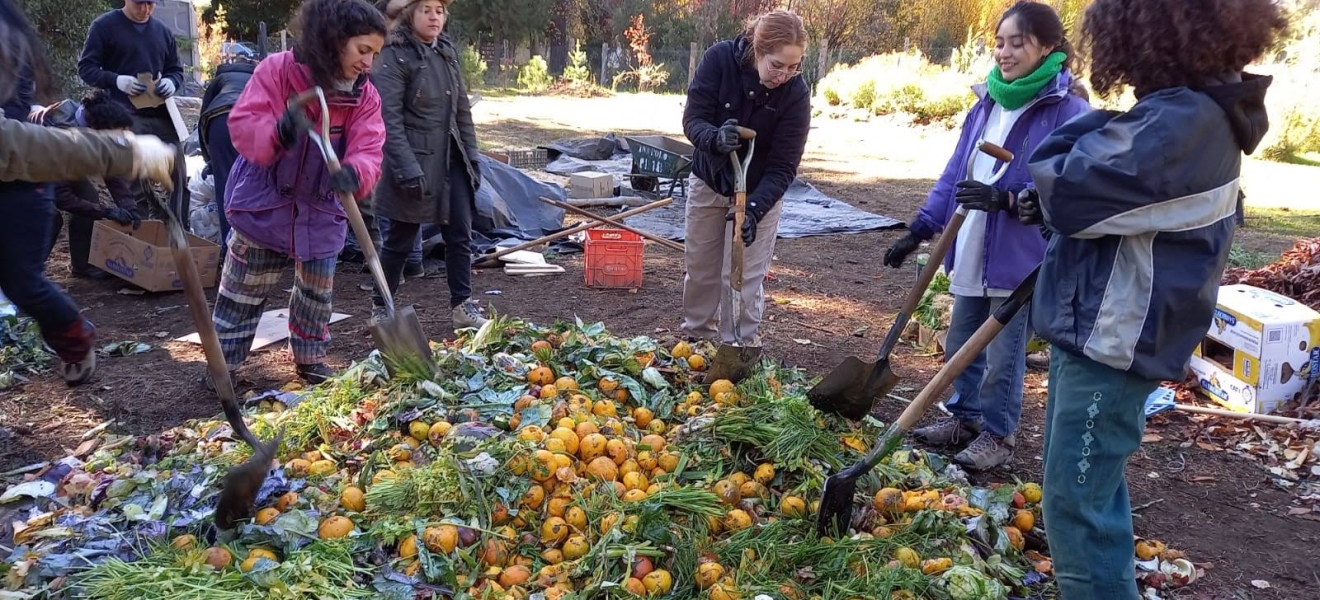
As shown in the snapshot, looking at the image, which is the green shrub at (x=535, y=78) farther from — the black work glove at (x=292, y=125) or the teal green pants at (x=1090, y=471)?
the teal green pants at (x=1090, y=471)

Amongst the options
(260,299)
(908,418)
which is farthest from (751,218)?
(260,299)

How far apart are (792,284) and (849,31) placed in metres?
31.0

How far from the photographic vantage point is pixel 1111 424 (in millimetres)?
2342

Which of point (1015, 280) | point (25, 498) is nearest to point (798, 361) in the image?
point (1015, 280)

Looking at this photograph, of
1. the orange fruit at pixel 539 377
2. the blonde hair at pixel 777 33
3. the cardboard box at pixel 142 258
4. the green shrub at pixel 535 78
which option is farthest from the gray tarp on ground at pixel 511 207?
the green shrub at pixel 535 78

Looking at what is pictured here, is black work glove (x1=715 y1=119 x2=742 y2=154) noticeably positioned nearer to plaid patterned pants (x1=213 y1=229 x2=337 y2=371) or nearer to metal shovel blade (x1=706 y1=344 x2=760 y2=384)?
metal shovel blade (x1=706 y1=344 x2=760 y2=384)

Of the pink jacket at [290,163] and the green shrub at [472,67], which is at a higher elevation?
the green shrub at [472,67]

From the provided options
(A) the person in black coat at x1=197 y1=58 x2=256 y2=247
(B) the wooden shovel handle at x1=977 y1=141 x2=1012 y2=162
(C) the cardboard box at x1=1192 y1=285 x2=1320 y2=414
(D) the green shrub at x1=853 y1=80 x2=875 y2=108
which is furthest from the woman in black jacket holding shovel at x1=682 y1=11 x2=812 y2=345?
(D) the green shrub at x1=853 y1=80 x2=875 y2=108

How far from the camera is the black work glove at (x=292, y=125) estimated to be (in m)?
3.59

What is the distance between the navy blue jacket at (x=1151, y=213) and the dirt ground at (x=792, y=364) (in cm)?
134

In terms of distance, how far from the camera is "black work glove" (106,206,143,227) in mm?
5887

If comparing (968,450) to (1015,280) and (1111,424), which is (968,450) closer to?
(1015,280)

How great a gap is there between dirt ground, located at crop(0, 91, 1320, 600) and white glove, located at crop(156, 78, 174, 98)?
1375 mm

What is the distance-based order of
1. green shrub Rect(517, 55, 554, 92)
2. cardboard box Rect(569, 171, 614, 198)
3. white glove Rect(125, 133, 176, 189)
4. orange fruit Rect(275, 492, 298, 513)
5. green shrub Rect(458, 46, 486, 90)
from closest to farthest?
white glove Rect(125, 133, 176, 189) → orange fruit Rect(275, 492, 298, 513) → cardboard box Rect(569, 171, 614, 198) → green shrub Rect(458, 46, 486, 90) → green shrub Rect(517, 55, 554, 92)
